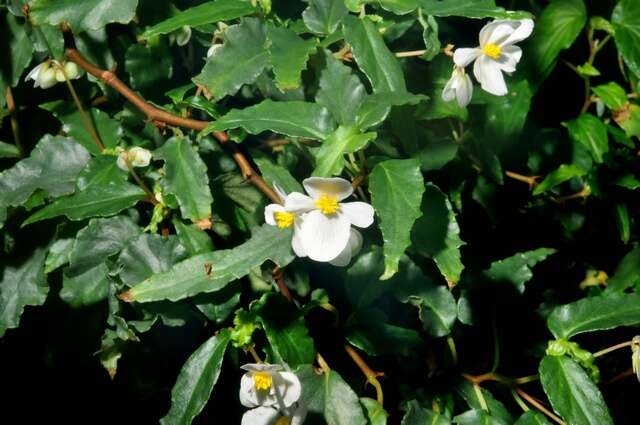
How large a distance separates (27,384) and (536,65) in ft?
3.50

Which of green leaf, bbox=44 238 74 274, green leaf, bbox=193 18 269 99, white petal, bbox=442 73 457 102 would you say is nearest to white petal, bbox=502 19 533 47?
white petal, bbox=442 73 457 102

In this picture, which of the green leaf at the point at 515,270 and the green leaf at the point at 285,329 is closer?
the green leaf at the point at 285,329

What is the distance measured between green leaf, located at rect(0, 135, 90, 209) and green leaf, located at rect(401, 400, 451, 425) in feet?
1.83

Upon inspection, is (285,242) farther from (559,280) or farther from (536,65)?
(559,280)

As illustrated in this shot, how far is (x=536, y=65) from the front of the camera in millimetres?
1378

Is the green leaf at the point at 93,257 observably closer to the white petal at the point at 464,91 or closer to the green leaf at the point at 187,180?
the green leaf at the point at 187,180

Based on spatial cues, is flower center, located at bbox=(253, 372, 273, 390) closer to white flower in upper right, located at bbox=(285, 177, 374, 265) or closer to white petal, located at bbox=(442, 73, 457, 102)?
white flower in upper right, located at bbox=(285, 177, 374, 265)

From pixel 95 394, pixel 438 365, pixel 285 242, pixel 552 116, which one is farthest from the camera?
pixel 552 116

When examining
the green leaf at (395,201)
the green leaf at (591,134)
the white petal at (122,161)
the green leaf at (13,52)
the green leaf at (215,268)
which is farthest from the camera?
the green leaf at (591,134)

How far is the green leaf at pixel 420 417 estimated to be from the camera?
3.40ft

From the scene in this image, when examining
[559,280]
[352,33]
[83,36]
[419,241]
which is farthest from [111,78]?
[559,280]

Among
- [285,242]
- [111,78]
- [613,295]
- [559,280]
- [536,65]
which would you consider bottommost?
[559,280]

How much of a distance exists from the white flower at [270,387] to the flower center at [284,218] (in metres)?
0.19

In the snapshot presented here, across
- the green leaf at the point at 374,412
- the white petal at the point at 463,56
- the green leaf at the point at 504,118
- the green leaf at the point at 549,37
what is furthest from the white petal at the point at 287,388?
the green leaf at the point at 549,37
